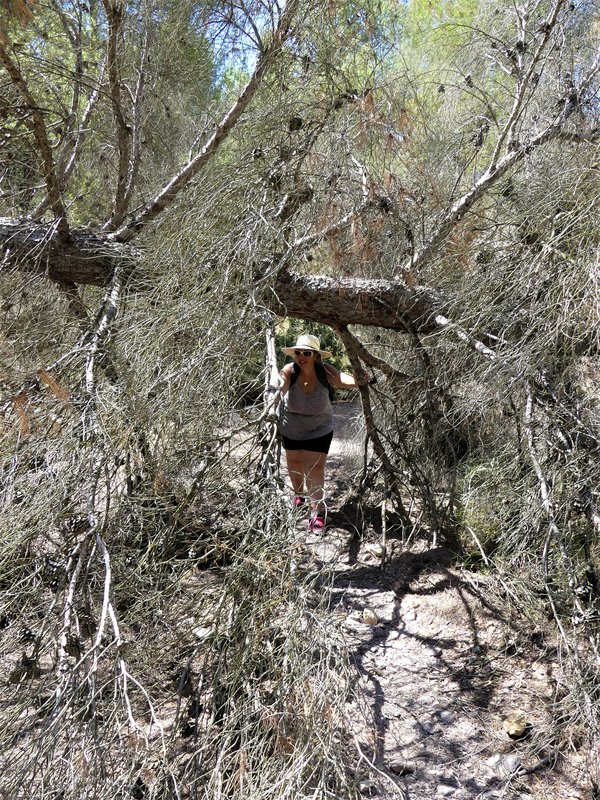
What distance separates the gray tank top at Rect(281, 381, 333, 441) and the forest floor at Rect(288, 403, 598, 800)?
69 centimetres

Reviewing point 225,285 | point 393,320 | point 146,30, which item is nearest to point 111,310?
point 225,285

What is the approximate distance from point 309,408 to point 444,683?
6.17ft

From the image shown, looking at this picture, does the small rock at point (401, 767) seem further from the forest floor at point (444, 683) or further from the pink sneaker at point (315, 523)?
the pink sneaker at point (315, 523)

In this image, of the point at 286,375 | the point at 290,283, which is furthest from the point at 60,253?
the point at 286,375

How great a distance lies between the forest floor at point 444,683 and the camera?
8.40ft

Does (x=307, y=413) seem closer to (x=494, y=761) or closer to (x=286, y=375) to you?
(x=286, y=375)

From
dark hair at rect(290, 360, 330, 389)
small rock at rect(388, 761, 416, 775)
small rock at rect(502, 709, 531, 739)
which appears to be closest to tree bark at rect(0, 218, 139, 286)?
dark hair at rect(290, 360, 330, 389)

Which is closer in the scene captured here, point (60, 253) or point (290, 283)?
point (60, 253)

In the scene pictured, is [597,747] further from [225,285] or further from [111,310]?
[111,310]

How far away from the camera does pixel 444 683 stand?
3.20 meters

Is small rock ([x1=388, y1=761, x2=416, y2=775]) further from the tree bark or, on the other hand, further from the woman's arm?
the tree bark

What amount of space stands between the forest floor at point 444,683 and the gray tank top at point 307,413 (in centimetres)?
69

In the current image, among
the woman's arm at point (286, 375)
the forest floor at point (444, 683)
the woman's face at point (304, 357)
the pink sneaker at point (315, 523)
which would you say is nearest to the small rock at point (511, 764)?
the forest floor at point (444, 683)

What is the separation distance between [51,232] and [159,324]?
0.80m
